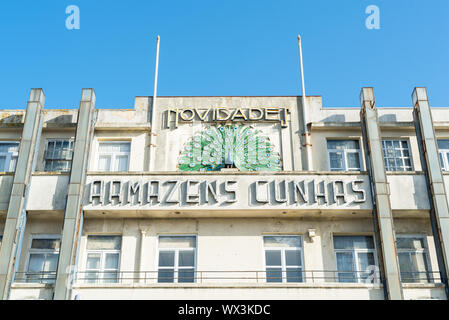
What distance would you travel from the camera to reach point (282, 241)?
2177 centimetres

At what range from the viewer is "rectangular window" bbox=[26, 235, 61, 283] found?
2122 centimetres

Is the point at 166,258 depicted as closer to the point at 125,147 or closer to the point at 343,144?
the point at 125,147

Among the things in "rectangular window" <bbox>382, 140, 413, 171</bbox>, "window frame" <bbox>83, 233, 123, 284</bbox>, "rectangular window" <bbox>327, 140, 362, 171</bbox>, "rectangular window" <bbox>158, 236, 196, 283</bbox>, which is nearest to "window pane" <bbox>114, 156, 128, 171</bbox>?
"window frame" <bbox>83, 233, 123, 284</bbox>

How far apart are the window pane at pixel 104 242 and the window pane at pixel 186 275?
279 centimetres

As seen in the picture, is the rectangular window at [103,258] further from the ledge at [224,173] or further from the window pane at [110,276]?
the ledge at [224,173]

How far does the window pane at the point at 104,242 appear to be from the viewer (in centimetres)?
2180

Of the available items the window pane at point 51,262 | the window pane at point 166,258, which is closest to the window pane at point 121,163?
the window pane at point 166,258

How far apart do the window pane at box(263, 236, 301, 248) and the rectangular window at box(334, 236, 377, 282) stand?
63.6 inches

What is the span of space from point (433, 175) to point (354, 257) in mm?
4487

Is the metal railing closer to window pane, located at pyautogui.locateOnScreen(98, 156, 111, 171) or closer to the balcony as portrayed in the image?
the balcony

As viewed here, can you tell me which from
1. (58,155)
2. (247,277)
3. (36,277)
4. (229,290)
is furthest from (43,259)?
(247,277)
